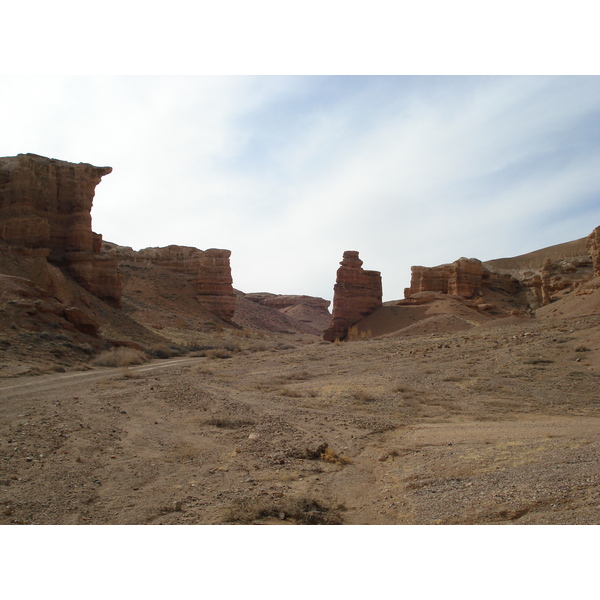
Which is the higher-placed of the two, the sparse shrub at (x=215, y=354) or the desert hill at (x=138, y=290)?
the desert hill at (x=138, y=290)

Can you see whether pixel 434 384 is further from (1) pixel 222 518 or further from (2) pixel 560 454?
(1) pixel 222 518

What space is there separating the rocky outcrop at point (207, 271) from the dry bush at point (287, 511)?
49.1 metres

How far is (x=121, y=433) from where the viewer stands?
924 centimetres

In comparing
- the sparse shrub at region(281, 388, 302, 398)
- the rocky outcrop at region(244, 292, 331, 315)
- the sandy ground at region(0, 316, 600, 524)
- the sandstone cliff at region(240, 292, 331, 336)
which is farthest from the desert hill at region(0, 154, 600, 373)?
the rocky outcrop at region(244, 292, 331, 315)

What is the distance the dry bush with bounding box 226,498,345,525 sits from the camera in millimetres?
5383

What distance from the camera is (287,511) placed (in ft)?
18.1

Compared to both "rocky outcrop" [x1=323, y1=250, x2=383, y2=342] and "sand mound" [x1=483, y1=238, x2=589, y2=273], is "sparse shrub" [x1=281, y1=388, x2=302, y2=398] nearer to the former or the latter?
"rocky outcrop" [x1=323, y1=250, x2=383, y2=342]

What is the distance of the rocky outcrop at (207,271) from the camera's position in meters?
54.9

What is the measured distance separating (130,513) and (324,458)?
3414 millimetres

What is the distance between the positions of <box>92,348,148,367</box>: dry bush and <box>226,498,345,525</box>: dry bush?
15.7m

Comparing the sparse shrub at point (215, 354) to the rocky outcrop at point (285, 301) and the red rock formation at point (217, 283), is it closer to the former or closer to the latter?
the red rock formation at point (217, 283)

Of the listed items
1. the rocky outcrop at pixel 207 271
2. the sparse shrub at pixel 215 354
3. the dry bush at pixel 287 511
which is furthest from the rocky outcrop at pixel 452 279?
the dry bush at pixel 287 511

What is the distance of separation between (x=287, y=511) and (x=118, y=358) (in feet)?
55.9

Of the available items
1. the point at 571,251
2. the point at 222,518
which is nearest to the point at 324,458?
the point at 222,518
